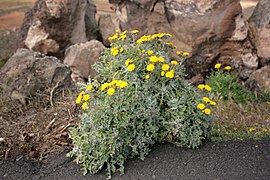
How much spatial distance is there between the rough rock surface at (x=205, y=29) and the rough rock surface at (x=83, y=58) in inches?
36.5

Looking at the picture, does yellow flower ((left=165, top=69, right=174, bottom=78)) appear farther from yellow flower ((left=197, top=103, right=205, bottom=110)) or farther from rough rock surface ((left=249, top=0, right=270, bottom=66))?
rough rock surface ((left=249, top=0, right=270, bottom=66))

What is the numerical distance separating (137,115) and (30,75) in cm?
196

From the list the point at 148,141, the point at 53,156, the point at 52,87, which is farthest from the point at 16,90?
the point at 148,141

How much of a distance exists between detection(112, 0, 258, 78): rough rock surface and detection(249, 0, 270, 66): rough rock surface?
5.1 inches

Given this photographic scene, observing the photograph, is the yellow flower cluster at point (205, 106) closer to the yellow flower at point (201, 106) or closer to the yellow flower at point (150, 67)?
the yellow flower at point (201, 106)

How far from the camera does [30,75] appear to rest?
5078 millimetres

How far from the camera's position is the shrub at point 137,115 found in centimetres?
359

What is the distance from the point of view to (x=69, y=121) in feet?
14.4

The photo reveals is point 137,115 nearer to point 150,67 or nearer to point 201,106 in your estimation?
point 150,67

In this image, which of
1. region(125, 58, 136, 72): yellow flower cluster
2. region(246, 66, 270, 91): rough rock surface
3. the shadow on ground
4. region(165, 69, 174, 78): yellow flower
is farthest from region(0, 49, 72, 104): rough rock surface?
region(246, 66, 270, 91): rough rock surface

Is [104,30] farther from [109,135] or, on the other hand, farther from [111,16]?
[109,135]

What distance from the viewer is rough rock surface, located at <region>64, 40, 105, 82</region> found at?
23.5 ft

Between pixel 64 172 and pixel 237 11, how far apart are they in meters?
4.13

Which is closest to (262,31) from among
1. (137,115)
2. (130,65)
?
(130,65)
